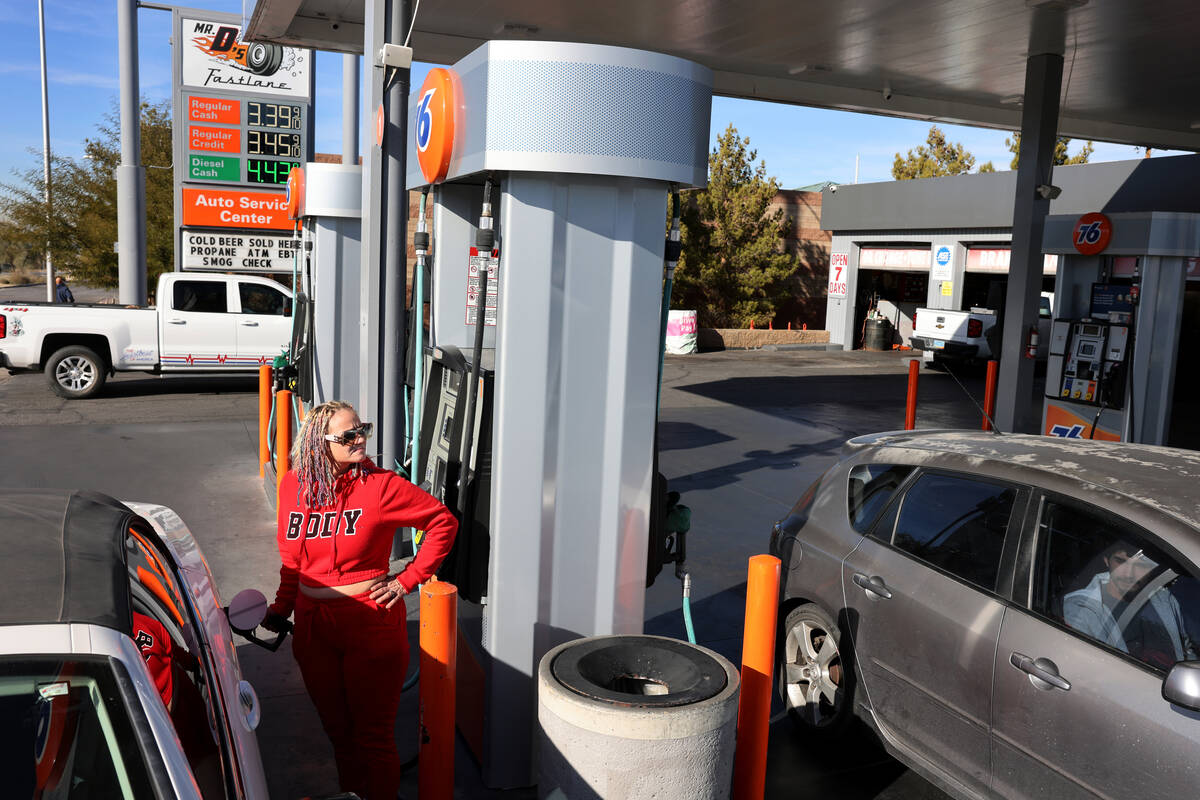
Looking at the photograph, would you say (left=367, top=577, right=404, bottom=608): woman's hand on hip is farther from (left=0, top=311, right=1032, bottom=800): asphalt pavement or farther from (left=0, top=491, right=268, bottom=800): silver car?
(left=0, top=311, right=1032, bottom=800): asphalt pavement

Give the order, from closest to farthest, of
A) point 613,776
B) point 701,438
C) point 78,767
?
1. point 78,767
2. point 613,776
3. point 701,438

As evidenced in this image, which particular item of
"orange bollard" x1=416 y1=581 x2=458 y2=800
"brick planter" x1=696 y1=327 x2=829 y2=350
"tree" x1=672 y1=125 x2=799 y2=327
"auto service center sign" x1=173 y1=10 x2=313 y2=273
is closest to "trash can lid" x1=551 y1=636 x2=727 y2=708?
"orange bollard" x1=416 y1=581 x2=458 y2=800

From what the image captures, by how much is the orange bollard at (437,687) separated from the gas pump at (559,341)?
60 centimetres

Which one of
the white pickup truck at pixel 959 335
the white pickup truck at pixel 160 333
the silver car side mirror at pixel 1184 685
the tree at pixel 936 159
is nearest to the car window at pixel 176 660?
the silver car side mirror at pixel 1184 685

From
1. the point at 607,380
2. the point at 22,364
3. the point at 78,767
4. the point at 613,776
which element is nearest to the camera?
the point at 78,767

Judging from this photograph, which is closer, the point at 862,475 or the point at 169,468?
the point at 862,475

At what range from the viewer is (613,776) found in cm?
343

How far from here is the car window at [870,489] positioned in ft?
16.1

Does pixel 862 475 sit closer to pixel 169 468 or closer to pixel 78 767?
pixel 78 767

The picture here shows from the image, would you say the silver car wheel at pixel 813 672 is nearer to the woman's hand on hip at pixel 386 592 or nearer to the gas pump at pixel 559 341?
the gas pump at pixel 559 341

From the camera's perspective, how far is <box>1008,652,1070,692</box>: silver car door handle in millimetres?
3588

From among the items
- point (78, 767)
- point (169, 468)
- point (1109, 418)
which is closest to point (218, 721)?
point (78, 767)

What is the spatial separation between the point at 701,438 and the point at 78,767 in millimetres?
12144

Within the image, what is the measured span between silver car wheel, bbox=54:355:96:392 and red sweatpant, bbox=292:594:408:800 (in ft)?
46.1
